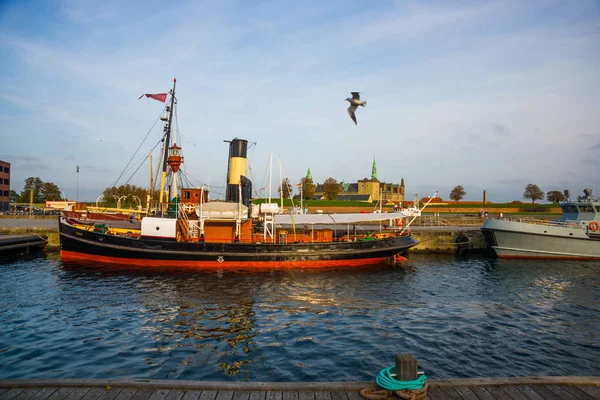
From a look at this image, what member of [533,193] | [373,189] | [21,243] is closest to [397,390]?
[21,243]

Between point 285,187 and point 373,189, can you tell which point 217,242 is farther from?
point 373,189

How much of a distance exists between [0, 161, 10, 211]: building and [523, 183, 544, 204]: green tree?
15426cm

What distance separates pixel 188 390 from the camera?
719 cm

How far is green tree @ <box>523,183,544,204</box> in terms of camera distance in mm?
126812

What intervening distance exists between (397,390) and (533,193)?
144 m

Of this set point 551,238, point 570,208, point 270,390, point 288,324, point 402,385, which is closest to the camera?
point 402,385

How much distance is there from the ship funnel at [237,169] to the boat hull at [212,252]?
22.0 feet

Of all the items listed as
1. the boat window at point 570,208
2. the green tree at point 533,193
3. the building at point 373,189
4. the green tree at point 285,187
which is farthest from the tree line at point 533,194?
the boat window at point 570,208

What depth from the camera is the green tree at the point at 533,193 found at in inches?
4993

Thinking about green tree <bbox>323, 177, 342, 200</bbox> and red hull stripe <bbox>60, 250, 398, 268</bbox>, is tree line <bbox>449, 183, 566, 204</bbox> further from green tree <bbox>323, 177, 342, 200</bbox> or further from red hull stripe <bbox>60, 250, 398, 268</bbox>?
red hull stripe <bbox>60, 250, 398, 268</bbox>

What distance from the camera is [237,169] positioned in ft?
110

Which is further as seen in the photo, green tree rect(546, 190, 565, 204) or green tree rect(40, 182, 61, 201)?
green tree rect(546, 190, 565, 204)

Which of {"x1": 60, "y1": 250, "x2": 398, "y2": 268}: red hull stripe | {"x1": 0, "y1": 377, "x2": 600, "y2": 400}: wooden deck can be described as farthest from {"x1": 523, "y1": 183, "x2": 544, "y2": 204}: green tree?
{"x1": 0, "y1": 377, "x2": 600, "y2": 400}: wooden deck

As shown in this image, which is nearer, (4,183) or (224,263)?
(224,263)
